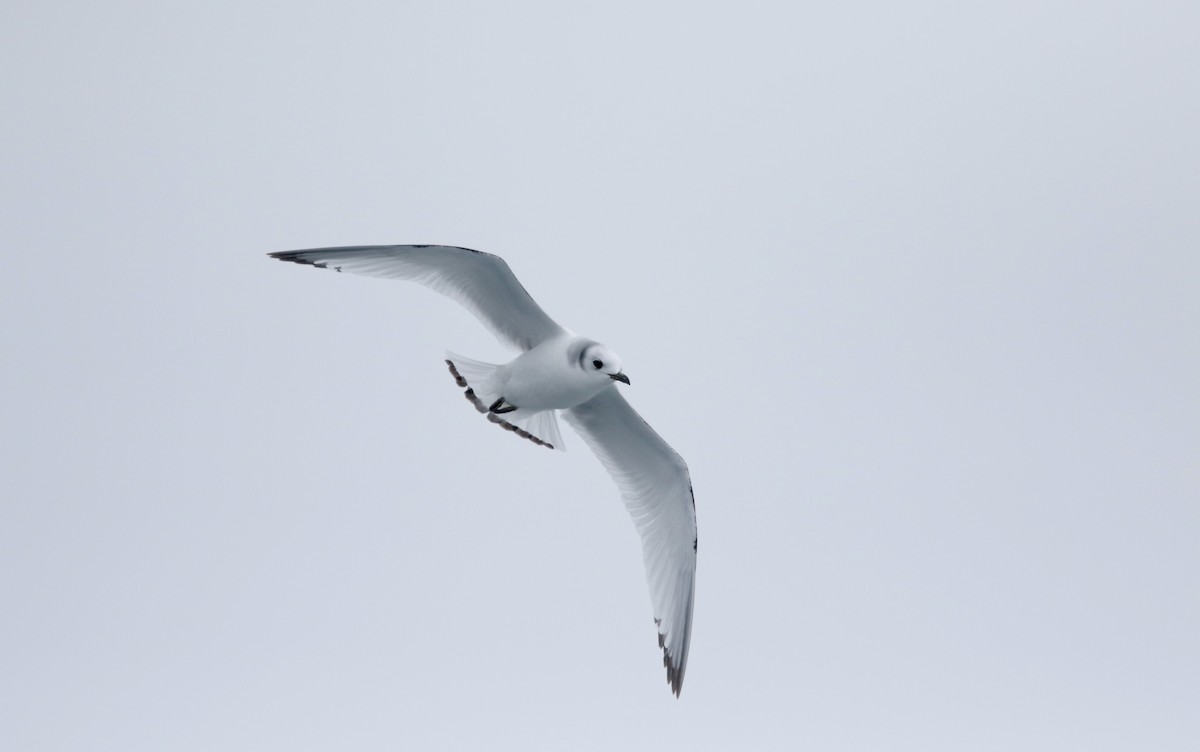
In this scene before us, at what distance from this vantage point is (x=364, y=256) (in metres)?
9.16

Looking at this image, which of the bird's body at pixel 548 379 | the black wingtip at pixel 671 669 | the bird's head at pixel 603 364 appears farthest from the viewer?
the black wingtip at pixel 671 669

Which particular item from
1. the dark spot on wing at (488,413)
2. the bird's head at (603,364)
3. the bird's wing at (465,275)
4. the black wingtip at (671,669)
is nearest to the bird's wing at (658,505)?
the black wingtip at (671,669)

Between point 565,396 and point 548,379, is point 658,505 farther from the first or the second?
point 548,379

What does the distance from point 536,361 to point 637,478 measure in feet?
5.85

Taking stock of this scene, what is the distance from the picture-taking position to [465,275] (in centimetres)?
965

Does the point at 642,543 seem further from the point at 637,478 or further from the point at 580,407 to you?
the point at 580,407

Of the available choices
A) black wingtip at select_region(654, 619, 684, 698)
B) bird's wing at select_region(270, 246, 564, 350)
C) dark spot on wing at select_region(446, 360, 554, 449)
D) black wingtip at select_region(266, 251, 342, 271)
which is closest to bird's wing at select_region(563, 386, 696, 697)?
black wingtip at select_region(654, 619, 684, 698)

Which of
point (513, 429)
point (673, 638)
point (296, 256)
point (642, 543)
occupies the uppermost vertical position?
point (296, 256)

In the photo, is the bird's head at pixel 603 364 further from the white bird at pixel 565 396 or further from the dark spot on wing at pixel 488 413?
the dark spot on wing at pixel 488 413

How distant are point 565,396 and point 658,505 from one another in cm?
170

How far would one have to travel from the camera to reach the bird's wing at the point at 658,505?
1070 cm

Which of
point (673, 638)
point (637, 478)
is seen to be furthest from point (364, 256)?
point (673, 638)

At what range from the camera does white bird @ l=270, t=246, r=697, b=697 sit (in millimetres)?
9344

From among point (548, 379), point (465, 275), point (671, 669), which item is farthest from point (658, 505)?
point (465, 275)
